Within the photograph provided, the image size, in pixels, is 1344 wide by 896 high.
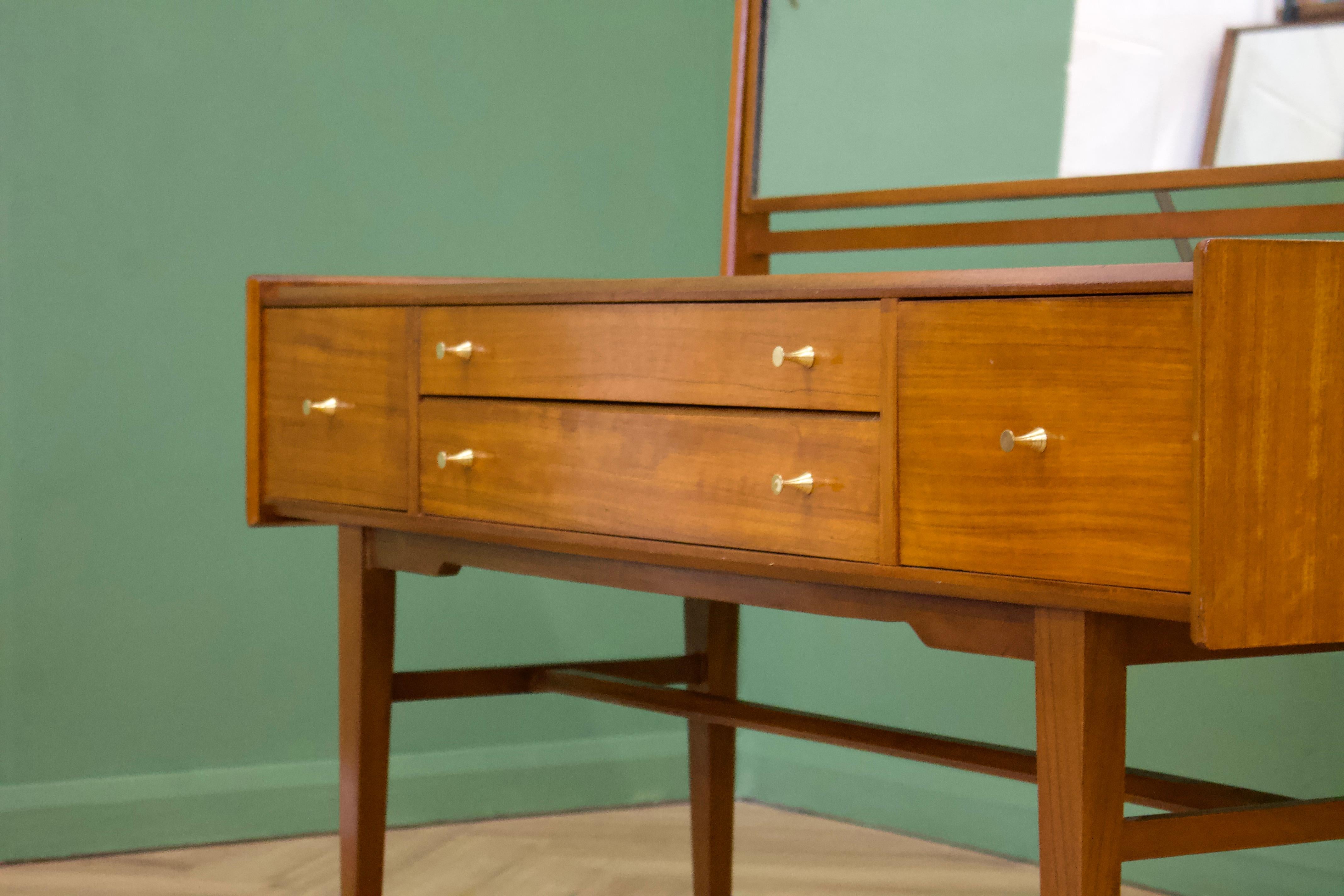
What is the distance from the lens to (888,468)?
4.07 ft

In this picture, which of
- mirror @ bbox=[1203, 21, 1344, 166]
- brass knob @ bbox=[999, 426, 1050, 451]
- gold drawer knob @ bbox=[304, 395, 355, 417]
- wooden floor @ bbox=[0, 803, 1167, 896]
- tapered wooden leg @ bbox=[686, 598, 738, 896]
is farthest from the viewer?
wooden floor @ bbox=[0, 803, 1167, 896]

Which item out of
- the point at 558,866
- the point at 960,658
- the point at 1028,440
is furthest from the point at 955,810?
the point at 1028,440

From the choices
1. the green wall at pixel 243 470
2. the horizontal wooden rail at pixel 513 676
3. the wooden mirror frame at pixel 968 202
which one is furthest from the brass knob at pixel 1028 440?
the green wall at pixel 243 470

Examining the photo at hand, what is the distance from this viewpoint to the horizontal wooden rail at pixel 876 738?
1.37 meters

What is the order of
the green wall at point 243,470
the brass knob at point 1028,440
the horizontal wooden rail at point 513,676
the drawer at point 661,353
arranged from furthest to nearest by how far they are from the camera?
the green wall at point 243,470 → the horizontal wooden rail at point 513,676 → the drawer at point 661,353 → the brass knob at point 1028,440

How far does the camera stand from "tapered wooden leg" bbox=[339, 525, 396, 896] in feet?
5.99

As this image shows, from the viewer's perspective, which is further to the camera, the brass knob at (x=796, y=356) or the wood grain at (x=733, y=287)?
the brass knob at (x=796, y=356)

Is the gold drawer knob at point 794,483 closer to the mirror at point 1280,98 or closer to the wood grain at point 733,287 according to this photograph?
the wood grain at point 733,287

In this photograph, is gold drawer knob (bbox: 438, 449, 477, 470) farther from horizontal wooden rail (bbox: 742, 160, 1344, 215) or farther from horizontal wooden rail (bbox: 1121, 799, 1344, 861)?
horizontal wooden rail (bbox: 1121, 799, 1344, 861)

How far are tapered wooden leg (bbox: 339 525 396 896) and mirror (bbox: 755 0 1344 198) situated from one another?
0.69 meters

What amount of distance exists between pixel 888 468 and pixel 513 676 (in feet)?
2.81

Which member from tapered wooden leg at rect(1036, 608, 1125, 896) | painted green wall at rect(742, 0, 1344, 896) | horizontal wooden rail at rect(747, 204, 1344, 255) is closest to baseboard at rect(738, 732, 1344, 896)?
painted green wall at rect(742, 0, 1344, 896)

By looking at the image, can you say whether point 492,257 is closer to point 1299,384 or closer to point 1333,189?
point 1333,189

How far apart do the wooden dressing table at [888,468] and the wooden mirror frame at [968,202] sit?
0.04ft
